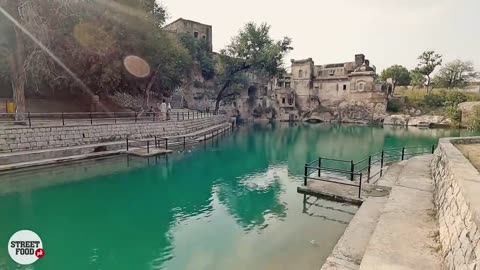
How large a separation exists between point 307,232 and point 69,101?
2476 centimetres

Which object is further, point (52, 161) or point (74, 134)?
point (74, 134)

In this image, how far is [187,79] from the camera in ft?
130

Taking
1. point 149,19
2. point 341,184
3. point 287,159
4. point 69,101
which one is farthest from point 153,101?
point 341,184

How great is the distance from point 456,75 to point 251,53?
39.4 metres

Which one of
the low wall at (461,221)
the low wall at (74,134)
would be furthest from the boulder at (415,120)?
the low wall at (461,221)

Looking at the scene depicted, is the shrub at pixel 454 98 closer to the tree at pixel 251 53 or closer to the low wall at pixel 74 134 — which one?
the tree at pixel 251 53

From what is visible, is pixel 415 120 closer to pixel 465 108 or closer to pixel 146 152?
pixel 465 108

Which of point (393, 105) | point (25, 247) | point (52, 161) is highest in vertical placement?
point (393, 105)

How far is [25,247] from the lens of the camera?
258 inches

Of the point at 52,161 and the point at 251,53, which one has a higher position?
the point at 251,53

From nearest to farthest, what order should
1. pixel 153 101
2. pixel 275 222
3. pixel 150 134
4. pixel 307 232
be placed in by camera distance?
pixel 307 232 → pixel 275 222 → pixel 150 134 → pixel 153 101

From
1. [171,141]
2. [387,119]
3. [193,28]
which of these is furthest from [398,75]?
[171,141]

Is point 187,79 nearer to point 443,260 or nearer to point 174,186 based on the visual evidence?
point 174,186

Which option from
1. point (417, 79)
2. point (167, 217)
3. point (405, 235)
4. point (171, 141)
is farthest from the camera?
point (417, 79)
